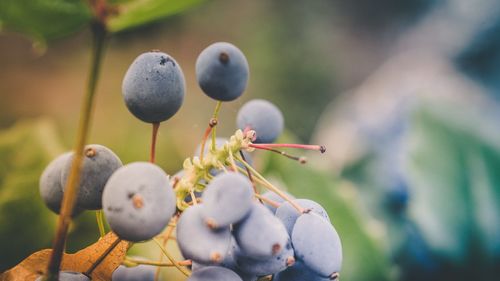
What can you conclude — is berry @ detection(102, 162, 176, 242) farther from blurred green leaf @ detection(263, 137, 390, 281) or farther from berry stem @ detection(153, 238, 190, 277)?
blurred green leaf @ detection(263, 137, 390, 281)

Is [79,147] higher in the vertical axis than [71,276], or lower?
higher

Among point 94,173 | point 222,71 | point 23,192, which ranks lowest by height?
point 23,192

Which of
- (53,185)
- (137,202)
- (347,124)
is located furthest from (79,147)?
(347,124)

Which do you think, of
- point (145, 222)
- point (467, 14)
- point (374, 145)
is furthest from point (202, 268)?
point (467, 14)

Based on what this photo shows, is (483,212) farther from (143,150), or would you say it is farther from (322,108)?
(322,108)

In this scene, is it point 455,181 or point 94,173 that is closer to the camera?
point 94,173

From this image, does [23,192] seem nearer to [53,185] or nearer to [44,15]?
[53,185]
